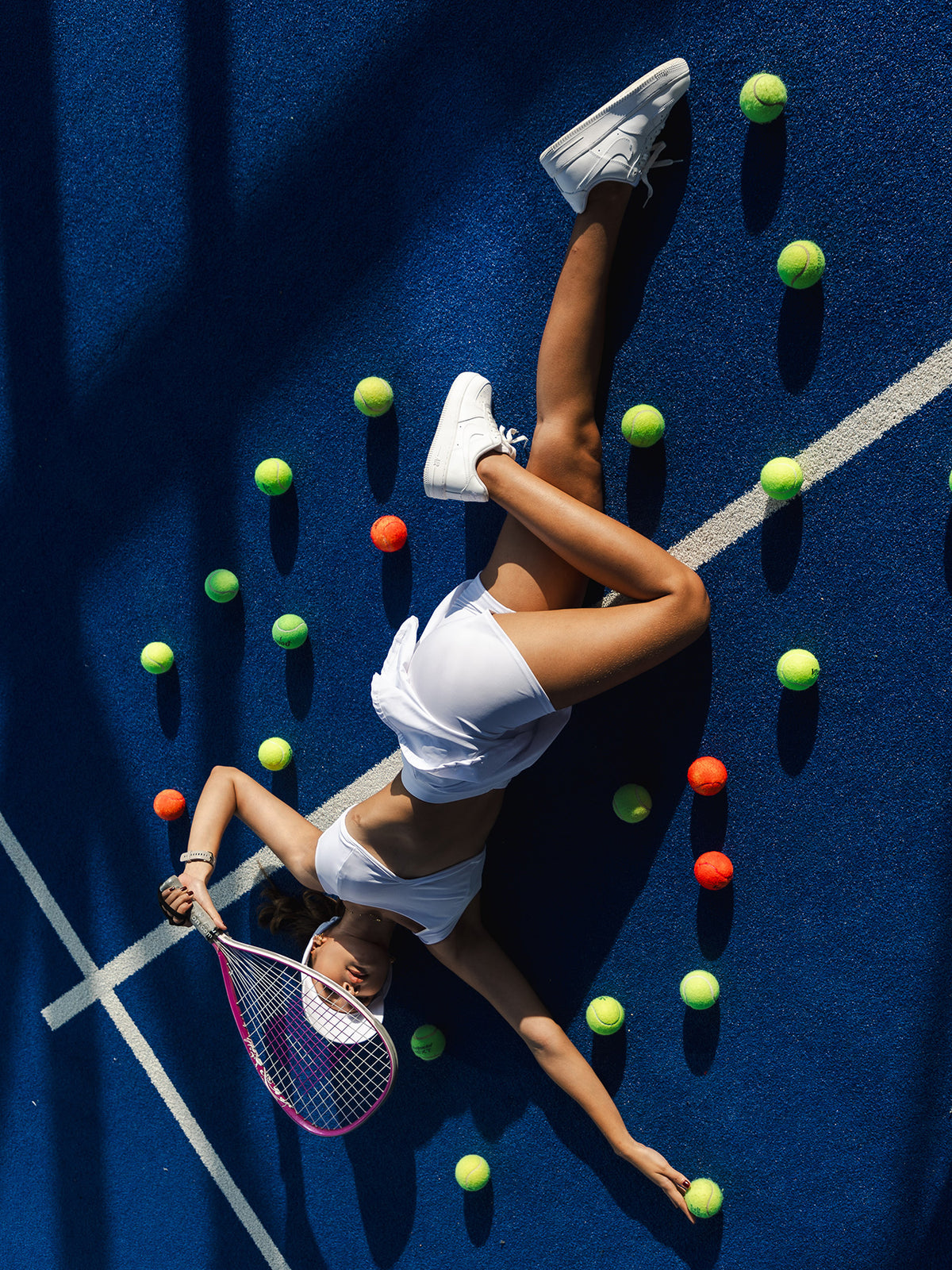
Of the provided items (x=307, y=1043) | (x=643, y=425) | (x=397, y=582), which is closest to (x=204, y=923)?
(x=307, y=1043)

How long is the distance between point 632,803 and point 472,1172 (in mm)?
1869

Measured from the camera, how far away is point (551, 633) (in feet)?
9.70

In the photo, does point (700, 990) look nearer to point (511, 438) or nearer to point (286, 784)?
point (286, 784)

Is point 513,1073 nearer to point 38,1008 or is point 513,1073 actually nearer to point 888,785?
point 888,785

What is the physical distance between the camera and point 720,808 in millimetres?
3533

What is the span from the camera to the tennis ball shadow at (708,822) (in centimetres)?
353

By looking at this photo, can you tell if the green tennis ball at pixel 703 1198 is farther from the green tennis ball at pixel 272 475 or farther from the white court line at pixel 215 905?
the green tennis ball at pixel 272 475

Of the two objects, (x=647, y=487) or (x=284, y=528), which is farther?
(x=284, y=528)

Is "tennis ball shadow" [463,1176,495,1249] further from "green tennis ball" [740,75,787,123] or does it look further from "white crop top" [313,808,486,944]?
"green tennis ball" [740,75,787,123]

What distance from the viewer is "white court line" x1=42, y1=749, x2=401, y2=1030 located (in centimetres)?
392

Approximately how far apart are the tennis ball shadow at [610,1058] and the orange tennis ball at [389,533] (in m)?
2.27

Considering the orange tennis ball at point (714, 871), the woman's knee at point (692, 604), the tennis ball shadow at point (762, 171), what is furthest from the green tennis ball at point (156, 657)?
the tennis ball shadow at point (762, 171)

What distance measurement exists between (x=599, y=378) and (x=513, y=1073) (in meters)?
3.00

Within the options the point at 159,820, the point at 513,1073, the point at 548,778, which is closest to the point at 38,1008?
the point at 159,820
